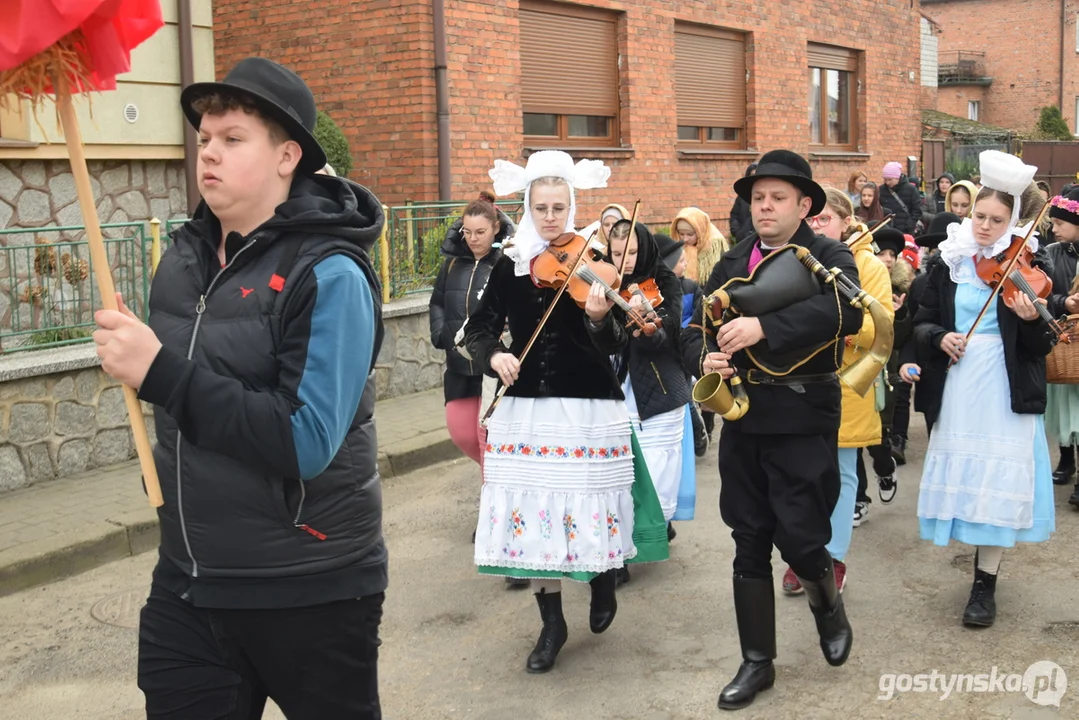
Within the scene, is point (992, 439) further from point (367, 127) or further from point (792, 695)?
point (367, 127)

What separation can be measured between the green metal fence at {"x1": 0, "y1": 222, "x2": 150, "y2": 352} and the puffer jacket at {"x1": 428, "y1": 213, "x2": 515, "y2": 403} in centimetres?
263

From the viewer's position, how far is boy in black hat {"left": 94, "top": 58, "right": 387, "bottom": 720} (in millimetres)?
2561

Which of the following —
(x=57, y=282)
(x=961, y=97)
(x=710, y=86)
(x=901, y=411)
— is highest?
(x=961, y=97)

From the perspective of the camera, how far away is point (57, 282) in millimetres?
7879

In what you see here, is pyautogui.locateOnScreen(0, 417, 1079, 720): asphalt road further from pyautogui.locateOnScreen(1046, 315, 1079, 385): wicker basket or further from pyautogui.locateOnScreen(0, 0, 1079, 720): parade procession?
pyautogui.locateOnScreen(1046, 315, 1079, 385): wicker basket

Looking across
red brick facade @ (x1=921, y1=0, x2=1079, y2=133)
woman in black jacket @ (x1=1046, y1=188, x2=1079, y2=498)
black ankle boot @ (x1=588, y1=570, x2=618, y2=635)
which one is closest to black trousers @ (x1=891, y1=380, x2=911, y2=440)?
woman in black jacket @ (x1=1046, y1=188, x2=1079, y2=498)

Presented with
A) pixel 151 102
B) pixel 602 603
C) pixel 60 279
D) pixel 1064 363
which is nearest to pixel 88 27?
pixel 602 603

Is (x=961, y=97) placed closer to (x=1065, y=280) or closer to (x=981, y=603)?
(x=1065, y=280)

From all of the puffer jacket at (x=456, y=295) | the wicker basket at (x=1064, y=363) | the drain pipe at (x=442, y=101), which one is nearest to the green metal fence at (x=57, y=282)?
the puffer jacket at (x=456, y=295)

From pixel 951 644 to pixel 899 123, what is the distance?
17.8 metres

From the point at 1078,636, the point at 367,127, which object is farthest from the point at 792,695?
the point at 367,127

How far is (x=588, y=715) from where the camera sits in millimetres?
4340

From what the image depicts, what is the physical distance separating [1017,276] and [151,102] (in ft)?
24.4

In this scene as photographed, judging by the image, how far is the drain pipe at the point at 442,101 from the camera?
1258cm
